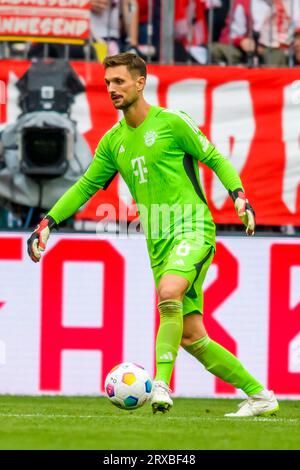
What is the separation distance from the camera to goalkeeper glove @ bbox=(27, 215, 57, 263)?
9086 millimetres

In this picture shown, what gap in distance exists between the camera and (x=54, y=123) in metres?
12.4

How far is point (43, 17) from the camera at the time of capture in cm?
1238

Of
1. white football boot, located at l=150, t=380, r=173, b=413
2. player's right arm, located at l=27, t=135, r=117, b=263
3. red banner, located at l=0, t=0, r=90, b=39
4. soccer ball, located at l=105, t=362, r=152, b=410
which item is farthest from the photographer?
red banner, located at l=0, t=0, r=90, b=39

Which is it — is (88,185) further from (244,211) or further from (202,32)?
(202,32)

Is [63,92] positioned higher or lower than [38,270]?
higher

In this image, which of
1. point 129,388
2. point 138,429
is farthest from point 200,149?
point 138,429

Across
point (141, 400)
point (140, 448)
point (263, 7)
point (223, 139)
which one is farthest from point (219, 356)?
point (263, 7)

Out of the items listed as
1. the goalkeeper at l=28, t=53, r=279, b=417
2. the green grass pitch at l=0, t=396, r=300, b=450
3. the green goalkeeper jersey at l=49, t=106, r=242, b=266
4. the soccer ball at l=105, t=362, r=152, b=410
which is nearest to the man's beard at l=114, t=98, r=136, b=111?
the goalkeeper at l=28, t=53, r=279, b=417

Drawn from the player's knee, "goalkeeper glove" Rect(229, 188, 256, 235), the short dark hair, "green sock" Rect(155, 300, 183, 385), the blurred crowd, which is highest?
the blurred crowd

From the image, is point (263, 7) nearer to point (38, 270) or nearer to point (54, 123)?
point (54, 123)

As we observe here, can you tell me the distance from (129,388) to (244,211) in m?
1.39

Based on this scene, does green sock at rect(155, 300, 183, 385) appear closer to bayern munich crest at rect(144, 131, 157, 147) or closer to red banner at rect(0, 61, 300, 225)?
bayern munich crest at rect(144, 131, 157, 147)

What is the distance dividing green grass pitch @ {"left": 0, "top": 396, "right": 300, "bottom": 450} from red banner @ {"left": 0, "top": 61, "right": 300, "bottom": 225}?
2695 mm
